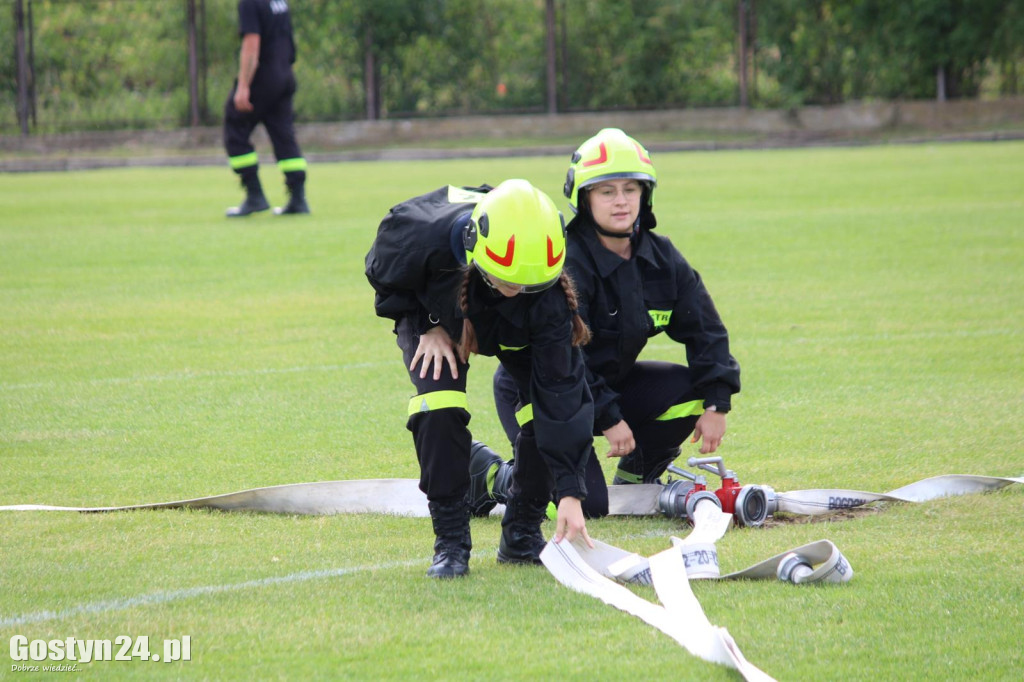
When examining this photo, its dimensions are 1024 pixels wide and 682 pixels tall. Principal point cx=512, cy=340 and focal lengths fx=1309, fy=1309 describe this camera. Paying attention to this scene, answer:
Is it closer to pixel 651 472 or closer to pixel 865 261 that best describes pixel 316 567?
pixel 651 472

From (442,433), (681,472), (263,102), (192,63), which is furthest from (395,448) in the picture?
(192,63)

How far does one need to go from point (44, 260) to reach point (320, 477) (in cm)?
659

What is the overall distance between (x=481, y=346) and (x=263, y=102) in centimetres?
971

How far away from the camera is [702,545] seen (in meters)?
3.93

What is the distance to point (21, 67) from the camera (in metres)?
26.1

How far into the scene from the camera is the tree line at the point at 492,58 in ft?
87.5

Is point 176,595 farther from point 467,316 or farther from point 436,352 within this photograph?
point 467,316

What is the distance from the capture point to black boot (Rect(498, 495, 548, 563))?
4.07m

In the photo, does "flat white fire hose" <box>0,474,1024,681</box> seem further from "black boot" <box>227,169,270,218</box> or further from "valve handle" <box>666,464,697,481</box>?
"black boot" <box>227,169,270,218</box>

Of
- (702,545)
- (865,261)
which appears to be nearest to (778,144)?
(865,261)

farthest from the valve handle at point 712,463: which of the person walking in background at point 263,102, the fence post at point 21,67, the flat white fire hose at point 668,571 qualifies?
the fence post at point 21,67

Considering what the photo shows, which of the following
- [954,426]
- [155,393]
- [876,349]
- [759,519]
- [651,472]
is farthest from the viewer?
[876,349]

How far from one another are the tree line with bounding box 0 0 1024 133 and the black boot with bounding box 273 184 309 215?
1399 centimetres

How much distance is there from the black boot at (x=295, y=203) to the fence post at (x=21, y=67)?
592 inches
